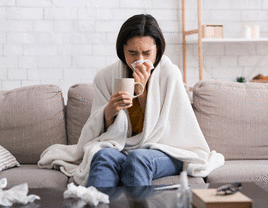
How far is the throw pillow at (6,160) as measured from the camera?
63.5 inches

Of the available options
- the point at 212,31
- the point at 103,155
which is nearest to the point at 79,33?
the point at 212,31

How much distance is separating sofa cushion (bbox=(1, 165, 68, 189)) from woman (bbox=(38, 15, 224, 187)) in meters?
0.06

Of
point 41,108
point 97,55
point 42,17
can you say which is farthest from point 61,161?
point 42,17

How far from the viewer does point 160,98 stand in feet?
5.27

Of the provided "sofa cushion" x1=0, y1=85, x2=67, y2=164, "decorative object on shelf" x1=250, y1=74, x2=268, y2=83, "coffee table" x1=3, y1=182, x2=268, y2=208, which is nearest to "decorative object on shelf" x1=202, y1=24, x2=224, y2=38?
"decorative object on shelf" x1=250, y1=74, x2=268, y2=83

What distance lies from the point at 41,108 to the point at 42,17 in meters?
1.29

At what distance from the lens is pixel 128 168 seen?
124 cm

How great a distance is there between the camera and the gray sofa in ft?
5.93

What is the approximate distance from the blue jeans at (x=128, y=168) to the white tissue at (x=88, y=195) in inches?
10.5

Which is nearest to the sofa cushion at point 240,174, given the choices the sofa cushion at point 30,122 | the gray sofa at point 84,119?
the gray sofa at point 84,119

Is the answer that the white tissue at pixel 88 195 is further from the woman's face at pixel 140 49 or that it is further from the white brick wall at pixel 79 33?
the white brick wall at pixel 79 33

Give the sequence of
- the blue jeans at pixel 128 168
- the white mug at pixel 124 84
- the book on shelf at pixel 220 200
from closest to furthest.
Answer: the book on shelf at pixel 220 200, the blue jeans at pixel 128 168, the white mug at pixel 124 84

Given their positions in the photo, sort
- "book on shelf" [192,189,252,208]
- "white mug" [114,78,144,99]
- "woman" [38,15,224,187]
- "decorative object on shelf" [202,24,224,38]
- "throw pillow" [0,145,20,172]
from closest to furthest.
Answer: "book on shelf" [192,189,252,208] → "white mug" [114,78,144,99] → "woman" [38,15,224,187] → "throw pillow" [0,145,20,172] → "decorative object on shelf" [202,24,224,38]

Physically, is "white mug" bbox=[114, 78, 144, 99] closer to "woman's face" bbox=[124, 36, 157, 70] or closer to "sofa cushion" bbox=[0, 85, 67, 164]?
"woman's face" bbox=[124, 36, 157, 70]
